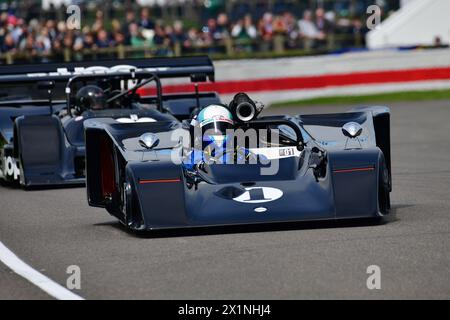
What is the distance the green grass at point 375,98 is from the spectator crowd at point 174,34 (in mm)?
2341

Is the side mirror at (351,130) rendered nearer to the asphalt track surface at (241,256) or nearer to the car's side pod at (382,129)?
the car's side pod at (382,129)

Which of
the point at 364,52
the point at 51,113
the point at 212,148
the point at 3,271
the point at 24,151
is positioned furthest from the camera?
the point at 364,52

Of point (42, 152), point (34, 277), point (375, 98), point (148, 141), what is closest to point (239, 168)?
point (148, 141)

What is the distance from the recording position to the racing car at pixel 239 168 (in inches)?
306

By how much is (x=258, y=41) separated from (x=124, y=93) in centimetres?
1231

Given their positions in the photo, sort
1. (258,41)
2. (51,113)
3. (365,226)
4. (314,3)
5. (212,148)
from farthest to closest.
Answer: (314,3) → (258,41) → (51,113) → (212,148) → (365,226)

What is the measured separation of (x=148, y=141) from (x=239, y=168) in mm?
727

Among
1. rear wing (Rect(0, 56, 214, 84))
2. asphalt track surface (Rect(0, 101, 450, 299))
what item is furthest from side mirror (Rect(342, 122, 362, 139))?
rear wing (Rect(0, 56, 214, 84))

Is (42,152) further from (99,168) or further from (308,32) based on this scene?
(308,32)

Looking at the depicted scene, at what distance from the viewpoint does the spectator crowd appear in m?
23.4

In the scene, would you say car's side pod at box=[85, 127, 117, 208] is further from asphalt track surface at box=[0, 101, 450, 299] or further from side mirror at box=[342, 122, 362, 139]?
side mirror at box=[342, 122, 362, 139]
